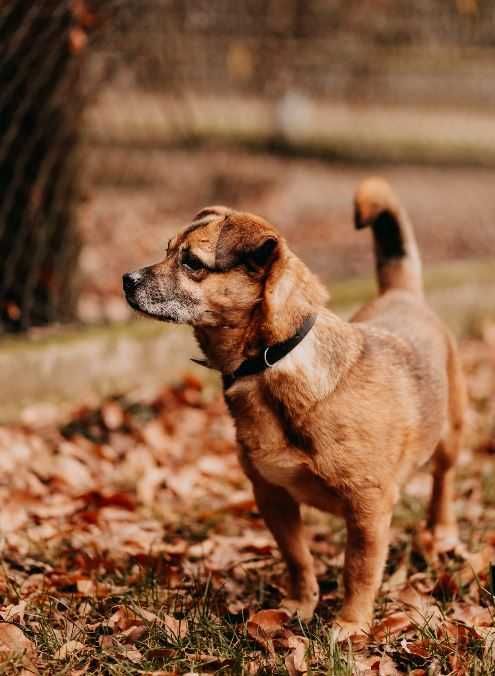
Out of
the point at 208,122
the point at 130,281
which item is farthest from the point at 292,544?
the point at 208,122

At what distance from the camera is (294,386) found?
3.04m

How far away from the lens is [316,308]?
3160 mm

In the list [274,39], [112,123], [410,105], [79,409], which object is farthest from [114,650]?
[410,105]

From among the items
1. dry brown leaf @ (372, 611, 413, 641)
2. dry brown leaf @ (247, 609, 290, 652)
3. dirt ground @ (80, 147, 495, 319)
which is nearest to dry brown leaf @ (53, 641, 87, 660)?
dry brown leaf @ (247, 609, 290, 652)

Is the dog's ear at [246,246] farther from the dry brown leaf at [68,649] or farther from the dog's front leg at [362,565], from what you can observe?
the dry brown leaf at [68,649]

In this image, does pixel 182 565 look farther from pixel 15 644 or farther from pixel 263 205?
pixel 263 205

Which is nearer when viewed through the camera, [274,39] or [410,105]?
[274,39]

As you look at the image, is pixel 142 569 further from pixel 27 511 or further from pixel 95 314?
pixel 95 314

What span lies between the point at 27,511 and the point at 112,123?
210 inches

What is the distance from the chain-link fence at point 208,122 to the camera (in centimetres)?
531

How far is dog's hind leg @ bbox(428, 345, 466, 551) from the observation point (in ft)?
13.0

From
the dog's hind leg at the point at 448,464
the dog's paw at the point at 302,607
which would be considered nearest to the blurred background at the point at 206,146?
the dog's hind leg at the point at 448,464

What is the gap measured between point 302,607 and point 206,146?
6.45m

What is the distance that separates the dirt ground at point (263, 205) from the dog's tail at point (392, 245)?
2928 mm
